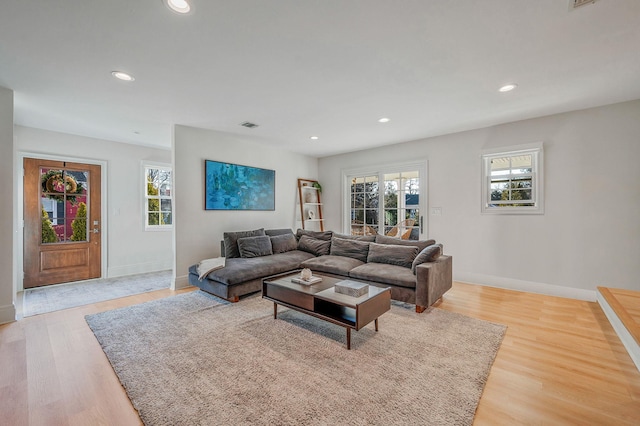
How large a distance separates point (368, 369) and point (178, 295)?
296 centimetres

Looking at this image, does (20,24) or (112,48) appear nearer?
(20,24)

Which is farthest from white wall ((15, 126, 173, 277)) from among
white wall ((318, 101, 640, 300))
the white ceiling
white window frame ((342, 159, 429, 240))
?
white wall ((318, 101, 640, 300))

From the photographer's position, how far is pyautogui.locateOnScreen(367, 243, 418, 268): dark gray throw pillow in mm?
3717

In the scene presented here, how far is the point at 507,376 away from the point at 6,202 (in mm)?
5033

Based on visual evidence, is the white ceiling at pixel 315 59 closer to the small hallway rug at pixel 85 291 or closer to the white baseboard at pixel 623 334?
the white baseboard at pixel 623 334

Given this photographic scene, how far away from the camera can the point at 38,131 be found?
14.0ft

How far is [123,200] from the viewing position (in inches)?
200

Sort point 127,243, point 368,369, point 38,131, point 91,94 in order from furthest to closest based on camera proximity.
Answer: point 127,243, point 38,131, point 91,94, point 368,369

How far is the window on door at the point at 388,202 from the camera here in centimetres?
518

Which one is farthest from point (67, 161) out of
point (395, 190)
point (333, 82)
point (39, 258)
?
point (395, 190)

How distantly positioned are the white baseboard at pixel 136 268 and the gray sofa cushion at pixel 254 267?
227 cm

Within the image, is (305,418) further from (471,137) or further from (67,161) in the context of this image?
(67,161)

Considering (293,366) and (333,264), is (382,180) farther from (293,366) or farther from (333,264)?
(293,366)

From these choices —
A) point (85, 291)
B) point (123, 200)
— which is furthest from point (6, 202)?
point (123, 200)
